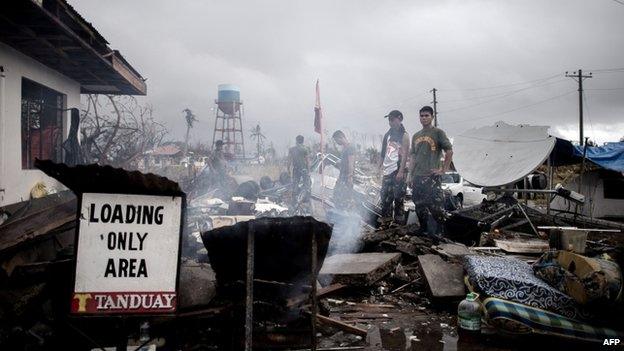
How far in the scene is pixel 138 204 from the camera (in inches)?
106

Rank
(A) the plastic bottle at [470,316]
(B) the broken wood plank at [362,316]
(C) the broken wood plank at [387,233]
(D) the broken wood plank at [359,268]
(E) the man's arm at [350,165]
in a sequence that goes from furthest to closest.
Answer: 1. (E) the man's arm at [350,165]
2. (C) the broken wood plank at [387,233]
3. (D) the broken wood plank at [359,268]
4. (B) the broken wood plank at [362,316]
5. (A) the plastic bottle at [470,316]

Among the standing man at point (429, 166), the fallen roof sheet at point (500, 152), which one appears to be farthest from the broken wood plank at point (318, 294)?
the fallen roof sheet at point (500, 152)

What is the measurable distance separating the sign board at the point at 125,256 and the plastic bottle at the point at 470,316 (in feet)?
9.25

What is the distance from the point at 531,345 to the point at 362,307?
178cm

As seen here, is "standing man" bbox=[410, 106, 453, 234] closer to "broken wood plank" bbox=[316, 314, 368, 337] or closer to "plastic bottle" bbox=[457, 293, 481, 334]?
"plastic bottle" bbox=[457, 293, 481, 334]

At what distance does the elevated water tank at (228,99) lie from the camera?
3578cm

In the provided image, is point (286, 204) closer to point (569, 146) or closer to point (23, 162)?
point (23, 162)

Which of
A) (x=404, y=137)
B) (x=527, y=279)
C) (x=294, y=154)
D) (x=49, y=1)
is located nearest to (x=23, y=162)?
(x=49, y=1)

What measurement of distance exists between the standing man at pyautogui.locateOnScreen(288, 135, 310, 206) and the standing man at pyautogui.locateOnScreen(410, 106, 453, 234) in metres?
4.46

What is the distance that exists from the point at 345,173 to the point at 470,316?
19.7 feet

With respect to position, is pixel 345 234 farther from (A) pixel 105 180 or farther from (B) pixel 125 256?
(A) pixel 105 180

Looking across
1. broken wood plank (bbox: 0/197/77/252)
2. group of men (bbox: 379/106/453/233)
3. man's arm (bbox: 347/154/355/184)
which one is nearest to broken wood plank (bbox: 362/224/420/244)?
group of men (bbox: 379/106/453/233)

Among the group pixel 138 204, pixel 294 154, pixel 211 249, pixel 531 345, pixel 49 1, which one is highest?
pixel 49 1

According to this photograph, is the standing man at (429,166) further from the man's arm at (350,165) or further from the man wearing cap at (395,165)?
the man's arm at (350,165)
